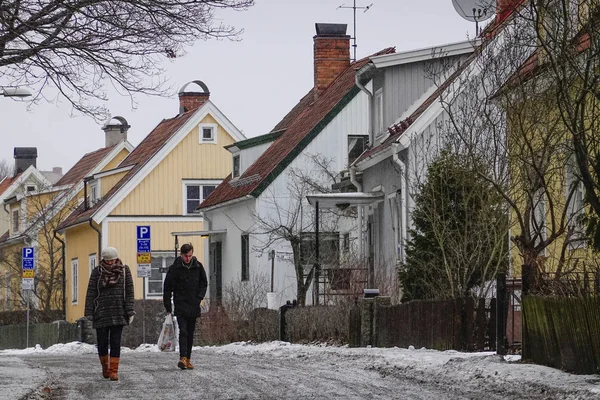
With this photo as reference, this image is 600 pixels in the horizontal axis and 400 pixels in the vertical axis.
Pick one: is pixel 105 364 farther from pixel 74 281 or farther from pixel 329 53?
pixel 74 281

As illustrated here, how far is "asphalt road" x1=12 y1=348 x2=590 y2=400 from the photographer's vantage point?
13.7 metres

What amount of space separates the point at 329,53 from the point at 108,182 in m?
14.6

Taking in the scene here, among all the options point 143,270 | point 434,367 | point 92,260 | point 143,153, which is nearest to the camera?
point 434,367

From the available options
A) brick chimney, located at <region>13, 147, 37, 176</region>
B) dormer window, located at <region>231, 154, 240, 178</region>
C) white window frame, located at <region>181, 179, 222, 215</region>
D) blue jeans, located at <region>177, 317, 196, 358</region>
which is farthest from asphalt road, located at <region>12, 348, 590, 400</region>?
brick chimney, located at <region>13, 147, 37, 176</region>

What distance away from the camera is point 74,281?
5534cm

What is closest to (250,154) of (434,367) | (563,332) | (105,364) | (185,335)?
(185,335)

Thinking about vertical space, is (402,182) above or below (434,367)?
above

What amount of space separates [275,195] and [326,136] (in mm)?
2384

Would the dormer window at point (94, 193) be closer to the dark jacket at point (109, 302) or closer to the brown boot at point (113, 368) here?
the dark jacket at point (109, 302)

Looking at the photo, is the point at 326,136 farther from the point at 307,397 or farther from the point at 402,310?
the point at 307,397

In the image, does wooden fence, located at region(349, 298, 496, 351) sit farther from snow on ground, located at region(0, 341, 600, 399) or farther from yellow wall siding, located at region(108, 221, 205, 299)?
yellow wall siding, located at region(108, 221, 205, 299)

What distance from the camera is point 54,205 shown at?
60.5 m

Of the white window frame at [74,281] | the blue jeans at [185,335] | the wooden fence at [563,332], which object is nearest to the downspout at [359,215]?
the blue jeans at [185,335]

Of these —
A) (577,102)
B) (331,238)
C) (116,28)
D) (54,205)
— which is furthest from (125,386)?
(54,205)
